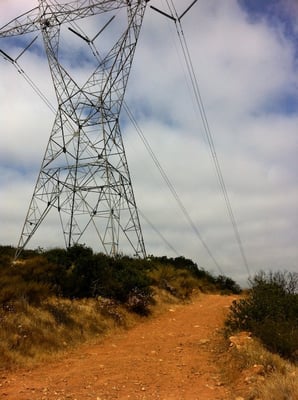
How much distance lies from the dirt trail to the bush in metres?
1.00

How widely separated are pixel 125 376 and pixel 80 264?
6562 millimetres

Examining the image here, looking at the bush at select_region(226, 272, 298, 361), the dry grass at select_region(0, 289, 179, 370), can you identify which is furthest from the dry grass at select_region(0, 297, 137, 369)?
the bush at select_region(226, 272, 298, 361)

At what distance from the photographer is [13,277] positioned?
45.0ft

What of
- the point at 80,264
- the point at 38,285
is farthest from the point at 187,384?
the point at 80,264

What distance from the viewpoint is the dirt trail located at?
8.37 metres

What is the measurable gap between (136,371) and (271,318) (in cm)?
443

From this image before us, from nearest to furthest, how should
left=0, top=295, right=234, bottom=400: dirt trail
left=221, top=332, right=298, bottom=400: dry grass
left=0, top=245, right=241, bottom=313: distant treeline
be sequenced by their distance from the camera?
left=221, top=332, right=298, bottom=400: dry grass
left=0, top=295, right=234, bottom=400: dirt trail
left=0, top=245, right=241, bottom=313: distant treeline

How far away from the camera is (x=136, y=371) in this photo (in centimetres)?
971

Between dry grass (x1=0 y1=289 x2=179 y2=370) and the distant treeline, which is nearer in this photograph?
dry grass (x1=0 y1=289 x2=179 y2=370)

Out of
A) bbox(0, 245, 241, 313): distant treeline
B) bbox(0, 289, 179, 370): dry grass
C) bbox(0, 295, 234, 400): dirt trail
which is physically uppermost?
bbox(0, 245, 241, 313): distant treeline

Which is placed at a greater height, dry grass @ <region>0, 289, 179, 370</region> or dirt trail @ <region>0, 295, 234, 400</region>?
dry grass @ <region>0, 289, 179, 370</region>

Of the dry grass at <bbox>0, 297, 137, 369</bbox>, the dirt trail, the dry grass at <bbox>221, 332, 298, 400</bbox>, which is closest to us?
the dry grass at <bbox>221, 332, 298, 400</bbox>

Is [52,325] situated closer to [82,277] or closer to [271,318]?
[82,277]

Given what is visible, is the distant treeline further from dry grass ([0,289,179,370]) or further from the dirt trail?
the dirt trail
